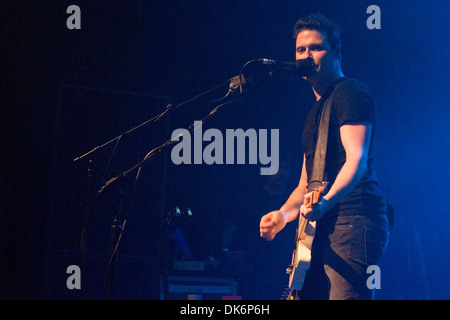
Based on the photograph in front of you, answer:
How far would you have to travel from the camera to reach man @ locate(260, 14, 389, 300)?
86.0 inches

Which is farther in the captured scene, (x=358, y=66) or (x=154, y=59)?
(x=358, y=66)

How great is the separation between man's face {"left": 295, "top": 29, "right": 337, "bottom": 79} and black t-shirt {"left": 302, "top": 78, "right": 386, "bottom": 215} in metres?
0.12

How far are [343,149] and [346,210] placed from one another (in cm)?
30

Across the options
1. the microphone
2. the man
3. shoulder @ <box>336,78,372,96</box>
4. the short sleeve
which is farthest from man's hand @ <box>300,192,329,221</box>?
the microphone

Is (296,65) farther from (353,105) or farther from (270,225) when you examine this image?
(270,225)

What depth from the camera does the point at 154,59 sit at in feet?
15.9

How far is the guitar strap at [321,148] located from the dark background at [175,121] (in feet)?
4.51

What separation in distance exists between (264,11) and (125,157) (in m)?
2.10

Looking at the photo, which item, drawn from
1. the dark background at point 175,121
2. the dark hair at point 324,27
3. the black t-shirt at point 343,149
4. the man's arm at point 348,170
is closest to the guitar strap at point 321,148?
the black t-shirt at point 343,149

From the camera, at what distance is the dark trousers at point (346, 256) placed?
218cm

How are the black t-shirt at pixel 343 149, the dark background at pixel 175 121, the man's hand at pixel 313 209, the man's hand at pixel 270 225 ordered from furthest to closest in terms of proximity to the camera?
1. the dark background at pixel 175 121
2. the man's hand at pixel 270 225
3. the black t-shirt at pixel 343 149
4. the man's hand at pixel 313 209

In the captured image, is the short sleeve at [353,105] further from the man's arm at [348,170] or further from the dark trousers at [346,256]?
the dark trousers at [346,256]
